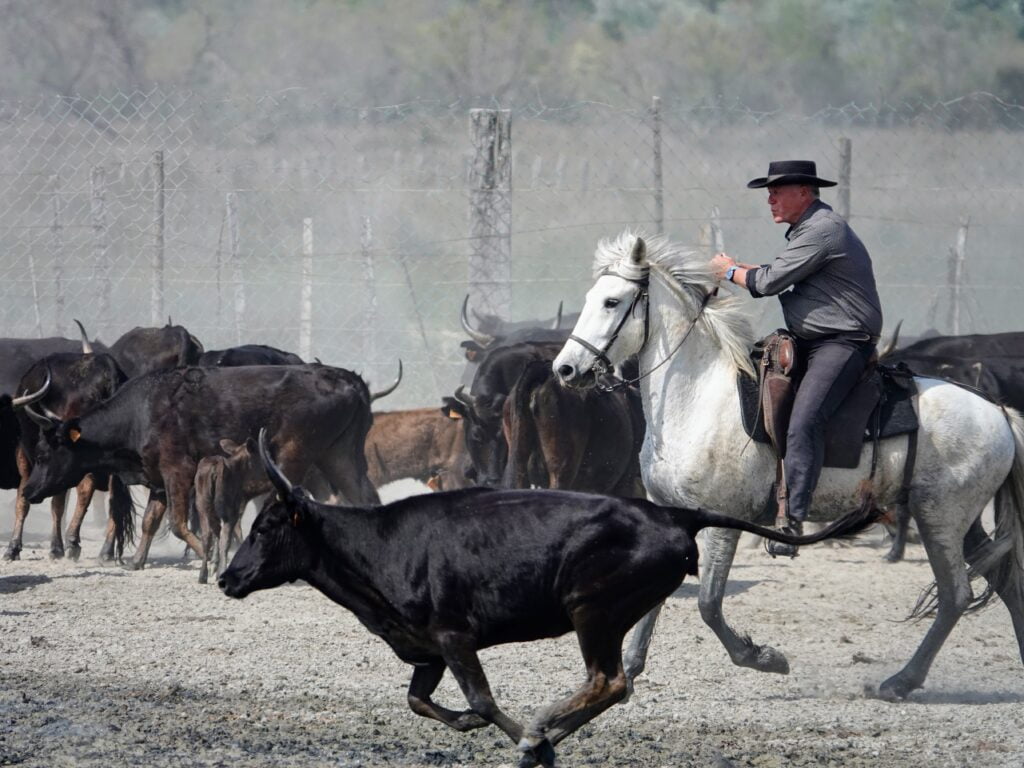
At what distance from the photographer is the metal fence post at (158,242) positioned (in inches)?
632

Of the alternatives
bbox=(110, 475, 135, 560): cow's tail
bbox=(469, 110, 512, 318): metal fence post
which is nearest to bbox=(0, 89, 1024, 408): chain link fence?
bbox=(469, 110, 512, 318): metal fence post

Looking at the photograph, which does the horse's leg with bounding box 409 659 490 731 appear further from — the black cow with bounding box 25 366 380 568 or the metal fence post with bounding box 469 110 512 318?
the metal fence post with bounding box 469 110 512 318

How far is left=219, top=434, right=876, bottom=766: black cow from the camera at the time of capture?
19.9 ft

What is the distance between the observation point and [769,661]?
7.75m

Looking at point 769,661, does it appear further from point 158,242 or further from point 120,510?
point 158,242

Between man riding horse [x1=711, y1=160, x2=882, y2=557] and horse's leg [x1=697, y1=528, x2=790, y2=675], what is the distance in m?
0.24

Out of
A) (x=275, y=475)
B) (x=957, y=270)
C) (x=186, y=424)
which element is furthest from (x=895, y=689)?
(x=957, y=270)

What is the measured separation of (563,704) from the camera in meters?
6.00

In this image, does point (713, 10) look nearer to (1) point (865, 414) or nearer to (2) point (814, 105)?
(2) point (814, 105)

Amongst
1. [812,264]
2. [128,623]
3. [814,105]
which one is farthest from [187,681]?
[814,105]

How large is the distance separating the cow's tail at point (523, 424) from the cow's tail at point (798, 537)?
490cm

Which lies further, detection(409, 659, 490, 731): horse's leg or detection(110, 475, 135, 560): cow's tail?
detection(110, 475, 135, 560): cow's tail

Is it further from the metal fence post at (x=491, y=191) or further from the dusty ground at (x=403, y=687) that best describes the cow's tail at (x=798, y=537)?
the metal fence post at (x=491, y=191)

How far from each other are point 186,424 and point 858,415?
18.4 ft
